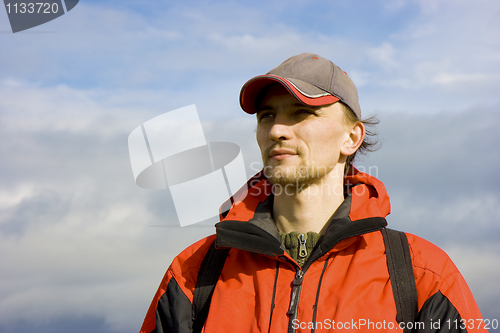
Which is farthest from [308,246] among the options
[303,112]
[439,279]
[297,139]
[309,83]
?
[309,83]

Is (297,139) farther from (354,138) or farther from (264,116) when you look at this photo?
(354,138)

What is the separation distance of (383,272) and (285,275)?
2.35 ft

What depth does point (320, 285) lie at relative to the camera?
3121 mm

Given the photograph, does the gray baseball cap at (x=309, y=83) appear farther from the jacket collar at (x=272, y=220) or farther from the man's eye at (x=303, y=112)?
the jacket collar at (x=272, y=220)

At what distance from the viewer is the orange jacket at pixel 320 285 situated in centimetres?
296

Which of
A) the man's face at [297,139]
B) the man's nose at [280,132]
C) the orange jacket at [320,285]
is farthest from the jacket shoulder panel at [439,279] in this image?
the man's nose at [280,132]

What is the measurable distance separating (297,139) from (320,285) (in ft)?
3.87

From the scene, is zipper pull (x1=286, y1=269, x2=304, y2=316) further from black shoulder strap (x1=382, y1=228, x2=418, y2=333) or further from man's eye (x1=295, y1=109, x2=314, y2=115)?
man's eye (x1=295, y1=109, x2=314, y2=115)

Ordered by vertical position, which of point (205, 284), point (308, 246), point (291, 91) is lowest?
point (205, 284)

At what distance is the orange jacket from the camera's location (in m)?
2.96

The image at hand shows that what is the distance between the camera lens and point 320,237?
11.5ft

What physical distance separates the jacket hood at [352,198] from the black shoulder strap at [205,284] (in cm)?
36

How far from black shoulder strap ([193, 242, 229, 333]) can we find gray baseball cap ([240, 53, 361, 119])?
1385 mm

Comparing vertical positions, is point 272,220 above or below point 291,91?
below
